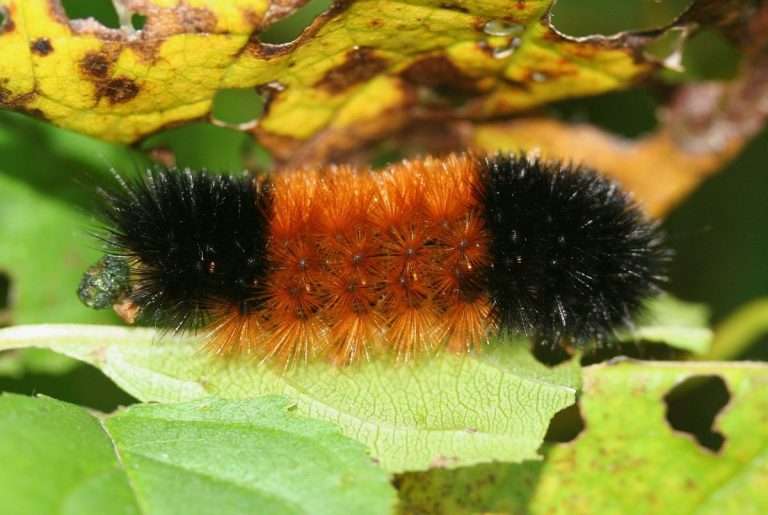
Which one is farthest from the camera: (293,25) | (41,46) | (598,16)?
(598,16)

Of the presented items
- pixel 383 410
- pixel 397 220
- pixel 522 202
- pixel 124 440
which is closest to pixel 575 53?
pixel 522 202

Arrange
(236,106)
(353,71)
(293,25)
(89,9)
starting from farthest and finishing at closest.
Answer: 1. (293,25)
2. (236,106)
3. (89,9)
4. (353,71)

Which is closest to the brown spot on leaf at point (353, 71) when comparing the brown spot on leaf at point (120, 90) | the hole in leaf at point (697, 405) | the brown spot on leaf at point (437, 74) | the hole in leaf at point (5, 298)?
the brown spot on leaf at point (437, 74)

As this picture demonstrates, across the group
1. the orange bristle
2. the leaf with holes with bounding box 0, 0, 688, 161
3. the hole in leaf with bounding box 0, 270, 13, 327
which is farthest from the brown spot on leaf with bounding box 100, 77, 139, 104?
the hole in leaf with bounding box 0, 270, 13, 327

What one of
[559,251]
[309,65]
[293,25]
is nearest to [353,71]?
[309,65]

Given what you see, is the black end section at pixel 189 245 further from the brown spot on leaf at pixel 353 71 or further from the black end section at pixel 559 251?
the black end section at pixel 559 251

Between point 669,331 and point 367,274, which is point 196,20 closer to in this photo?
point 367,274

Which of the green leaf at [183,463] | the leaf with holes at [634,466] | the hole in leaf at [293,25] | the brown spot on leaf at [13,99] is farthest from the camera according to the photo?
the hole in leaf at [293,25]
